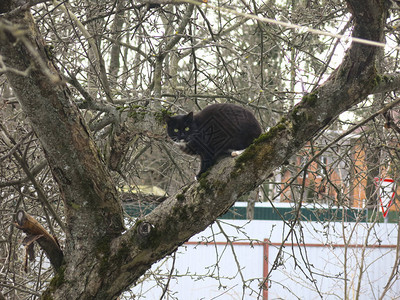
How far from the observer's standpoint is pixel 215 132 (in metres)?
3.35

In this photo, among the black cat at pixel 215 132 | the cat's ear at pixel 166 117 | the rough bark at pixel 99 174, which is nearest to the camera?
the rough bark at pixel 99 174

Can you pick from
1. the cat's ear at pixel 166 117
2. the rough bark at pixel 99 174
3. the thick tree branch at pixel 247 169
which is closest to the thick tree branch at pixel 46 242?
the rough bark at pixel 99 174

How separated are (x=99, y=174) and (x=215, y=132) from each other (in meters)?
1.20

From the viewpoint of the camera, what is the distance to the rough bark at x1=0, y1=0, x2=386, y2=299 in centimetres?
223

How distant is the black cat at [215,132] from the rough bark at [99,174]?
0.83 metres

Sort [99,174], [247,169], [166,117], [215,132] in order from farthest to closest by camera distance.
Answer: [215,132] → [166,117] → [99,174] → [247,169]

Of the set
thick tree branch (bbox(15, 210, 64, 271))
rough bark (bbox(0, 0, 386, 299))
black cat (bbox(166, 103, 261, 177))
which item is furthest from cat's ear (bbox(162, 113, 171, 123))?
thick tree branch (bbox(15, 210, 64, 271))

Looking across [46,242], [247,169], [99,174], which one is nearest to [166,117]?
[99,174]

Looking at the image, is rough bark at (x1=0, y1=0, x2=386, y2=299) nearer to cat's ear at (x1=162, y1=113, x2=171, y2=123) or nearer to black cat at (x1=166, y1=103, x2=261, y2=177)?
cat's ear at (x1=162, y1=113, x2=171, y2=123)

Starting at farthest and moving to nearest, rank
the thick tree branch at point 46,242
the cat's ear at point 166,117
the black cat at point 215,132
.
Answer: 1. the black cat at point 215,132
2. the cat's ear at point 166,117
3. the thick tree branch at point 46,242

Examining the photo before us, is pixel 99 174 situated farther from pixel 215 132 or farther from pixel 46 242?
pixel 215 132

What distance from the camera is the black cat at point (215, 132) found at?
3178mm

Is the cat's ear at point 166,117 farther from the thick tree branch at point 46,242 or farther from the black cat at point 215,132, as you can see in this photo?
the thick tree branch at point 46,242

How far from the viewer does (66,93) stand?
2.27 m
